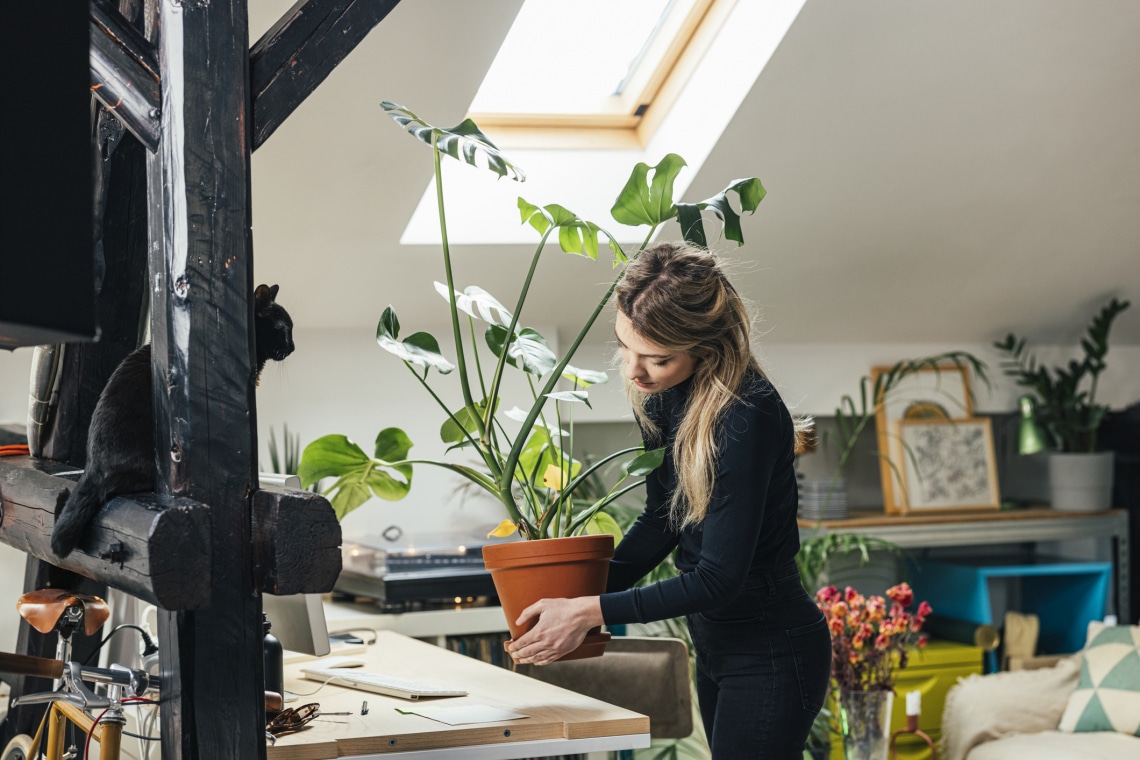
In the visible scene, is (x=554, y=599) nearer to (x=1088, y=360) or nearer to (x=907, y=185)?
(x=907, y=185)

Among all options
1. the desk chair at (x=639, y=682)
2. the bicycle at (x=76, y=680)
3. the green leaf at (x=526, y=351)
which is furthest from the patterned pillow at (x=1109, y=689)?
the bicycle at (x=76, y=680)

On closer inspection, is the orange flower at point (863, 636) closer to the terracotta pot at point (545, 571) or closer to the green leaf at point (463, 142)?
the terracotta pot at point (545, 571)

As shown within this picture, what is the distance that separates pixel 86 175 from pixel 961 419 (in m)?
4.24

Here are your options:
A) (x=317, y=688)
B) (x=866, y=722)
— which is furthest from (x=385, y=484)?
(x=866, y=722)

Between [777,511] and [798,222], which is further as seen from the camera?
[798,222]

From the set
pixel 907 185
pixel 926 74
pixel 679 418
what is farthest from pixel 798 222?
pixel 679 418

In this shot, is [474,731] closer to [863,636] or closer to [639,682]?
[639,682]

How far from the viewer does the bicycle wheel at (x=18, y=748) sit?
2326 mm

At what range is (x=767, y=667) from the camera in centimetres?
176

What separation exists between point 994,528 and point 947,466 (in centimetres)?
30

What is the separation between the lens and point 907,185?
11.7ft

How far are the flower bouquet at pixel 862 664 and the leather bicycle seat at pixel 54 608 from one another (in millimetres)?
2058

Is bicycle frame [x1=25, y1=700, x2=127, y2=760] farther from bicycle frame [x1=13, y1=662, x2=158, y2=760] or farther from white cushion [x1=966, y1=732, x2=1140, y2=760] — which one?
white cushion [x1=966, y1=732, x2=1140, y2=760]

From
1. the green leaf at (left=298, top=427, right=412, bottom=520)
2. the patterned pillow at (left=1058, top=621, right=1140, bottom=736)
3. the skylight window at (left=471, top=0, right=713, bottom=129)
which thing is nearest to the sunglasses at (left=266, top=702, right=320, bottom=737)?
the green leaf at (left=298, top=427, right=412, bottom=520)
